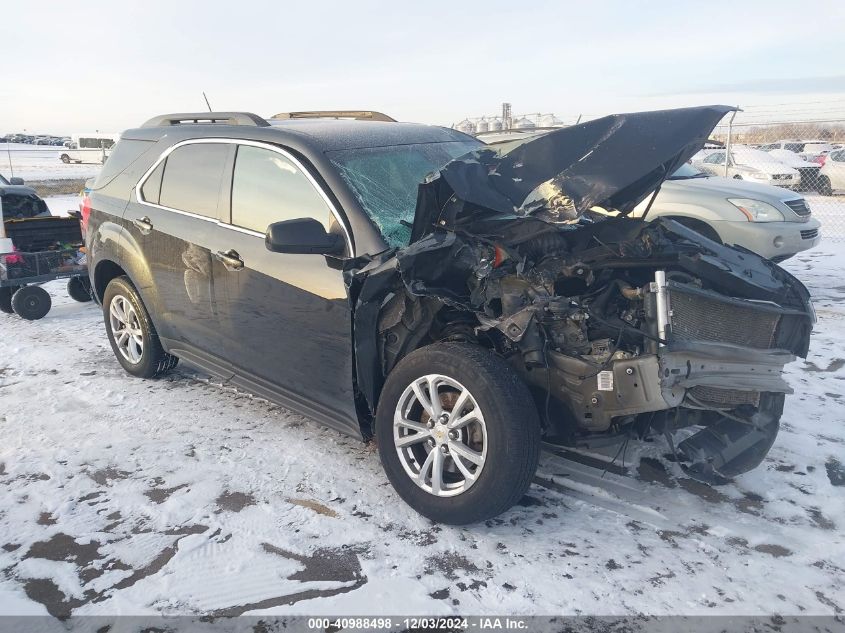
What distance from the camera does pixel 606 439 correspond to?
307 centimetres

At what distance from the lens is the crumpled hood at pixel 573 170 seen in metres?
3.05

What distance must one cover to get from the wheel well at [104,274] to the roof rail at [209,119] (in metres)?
1.11

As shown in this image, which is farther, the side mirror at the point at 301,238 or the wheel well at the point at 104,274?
the wheel well at the point at 104,274

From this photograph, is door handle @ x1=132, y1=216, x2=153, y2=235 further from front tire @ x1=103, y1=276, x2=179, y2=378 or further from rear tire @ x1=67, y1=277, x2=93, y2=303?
rear tire @ x1=67, y1=277, x2=93, y2=303

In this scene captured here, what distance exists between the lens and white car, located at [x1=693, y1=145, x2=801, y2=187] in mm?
16483

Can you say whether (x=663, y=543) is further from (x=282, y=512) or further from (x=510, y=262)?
(x=282, y=512)

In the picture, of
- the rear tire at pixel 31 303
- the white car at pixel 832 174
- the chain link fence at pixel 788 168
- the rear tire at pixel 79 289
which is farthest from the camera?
the white car at pixel 832 174

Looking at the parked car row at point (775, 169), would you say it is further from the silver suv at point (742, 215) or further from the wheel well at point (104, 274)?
the wheel well at point (104, 274)

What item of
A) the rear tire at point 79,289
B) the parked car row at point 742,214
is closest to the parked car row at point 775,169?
the parked car row at point 742,214

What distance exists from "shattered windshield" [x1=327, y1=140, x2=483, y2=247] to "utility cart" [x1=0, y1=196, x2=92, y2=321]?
14.8 ft

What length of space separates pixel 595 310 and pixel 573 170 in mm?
667

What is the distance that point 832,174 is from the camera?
1800 cm

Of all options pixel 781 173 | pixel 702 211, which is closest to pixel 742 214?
pixel 702 211

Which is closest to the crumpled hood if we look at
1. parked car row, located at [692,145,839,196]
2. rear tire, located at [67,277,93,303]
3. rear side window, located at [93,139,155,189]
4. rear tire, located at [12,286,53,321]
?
rear side window, located at [93,139,155,189]
